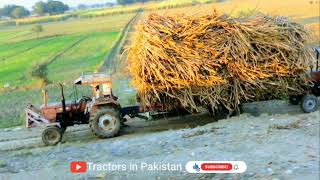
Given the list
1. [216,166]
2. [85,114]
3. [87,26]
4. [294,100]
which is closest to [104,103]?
[85,114]

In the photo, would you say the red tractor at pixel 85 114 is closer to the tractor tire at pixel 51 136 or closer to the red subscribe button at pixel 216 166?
the tractor tire at pixel 51 136

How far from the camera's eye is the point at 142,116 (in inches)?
477

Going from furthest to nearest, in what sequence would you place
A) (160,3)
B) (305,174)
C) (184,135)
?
(160,3) < (184,135) < (305,174)

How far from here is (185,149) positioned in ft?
27.6

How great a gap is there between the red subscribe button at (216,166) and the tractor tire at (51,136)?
551cm

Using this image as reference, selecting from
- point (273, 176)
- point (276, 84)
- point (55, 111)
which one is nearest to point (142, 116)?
point (55, 111)

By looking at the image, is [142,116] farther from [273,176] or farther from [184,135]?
[273,176]

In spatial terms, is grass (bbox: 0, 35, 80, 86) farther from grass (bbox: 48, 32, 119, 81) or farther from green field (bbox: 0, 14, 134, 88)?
grass (bbox: 48, 32, 119, 81)

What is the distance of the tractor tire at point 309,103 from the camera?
12.7 m

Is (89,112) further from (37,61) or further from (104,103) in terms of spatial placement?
(37,61)

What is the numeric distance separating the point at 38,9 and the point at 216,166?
28.9 ft

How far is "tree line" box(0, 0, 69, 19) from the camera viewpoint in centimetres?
1286

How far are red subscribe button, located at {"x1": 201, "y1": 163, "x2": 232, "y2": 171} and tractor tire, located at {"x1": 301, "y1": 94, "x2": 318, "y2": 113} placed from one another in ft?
20.9

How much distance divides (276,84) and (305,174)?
5.97 metres
